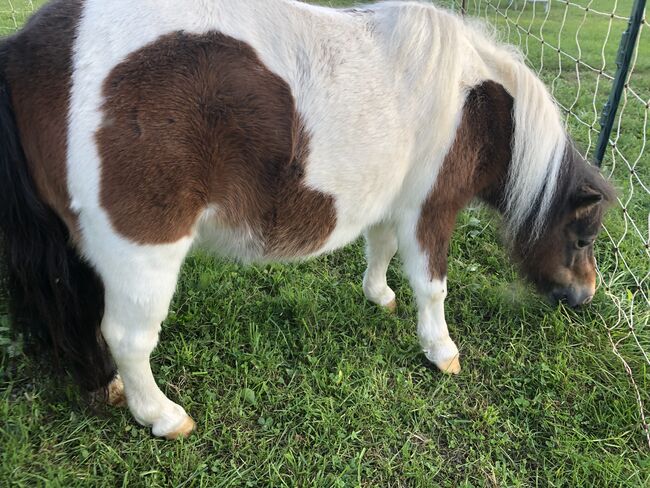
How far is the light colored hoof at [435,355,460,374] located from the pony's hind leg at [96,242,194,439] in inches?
53.0

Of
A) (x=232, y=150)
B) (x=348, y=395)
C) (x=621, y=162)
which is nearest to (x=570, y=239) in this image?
(x=348, y=395)

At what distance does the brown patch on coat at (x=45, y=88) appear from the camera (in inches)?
62.4

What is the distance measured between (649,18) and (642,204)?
6.53 metres

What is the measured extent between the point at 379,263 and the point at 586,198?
107 cm

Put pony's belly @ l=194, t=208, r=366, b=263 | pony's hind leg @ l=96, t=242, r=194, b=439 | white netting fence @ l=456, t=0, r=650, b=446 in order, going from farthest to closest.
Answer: white netting fence @ l=456, t=0, r=650, b=446
pony's belly @ l=194, t=208, r=366, b=263
pony's hind leg @ l=96, t=242, r=194, b=439

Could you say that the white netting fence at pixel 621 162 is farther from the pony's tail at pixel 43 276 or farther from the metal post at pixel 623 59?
the pony's tail at pixel 43 276

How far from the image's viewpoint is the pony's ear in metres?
2.30

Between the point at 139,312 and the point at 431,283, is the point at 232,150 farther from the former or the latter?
the point at 431,283

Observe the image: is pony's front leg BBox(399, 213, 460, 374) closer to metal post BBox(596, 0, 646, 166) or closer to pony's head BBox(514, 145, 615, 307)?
pony's head BBox(514, 145, 615, 307)

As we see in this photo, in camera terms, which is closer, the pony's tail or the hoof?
the pony's tail

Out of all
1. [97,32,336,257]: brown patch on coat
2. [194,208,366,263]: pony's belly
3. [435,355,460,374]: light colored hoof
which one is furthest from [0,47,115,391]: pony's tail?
[435,355,460,374]: light colored hoof

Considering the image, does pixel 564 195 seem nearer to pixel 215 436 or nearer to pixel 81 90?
pixel 215 436

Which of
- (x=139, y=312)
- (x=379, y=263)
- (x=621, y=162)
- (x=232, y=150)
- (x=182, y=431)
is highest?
(x=232, y=150)

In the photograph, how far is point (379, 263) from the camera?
114 inches
